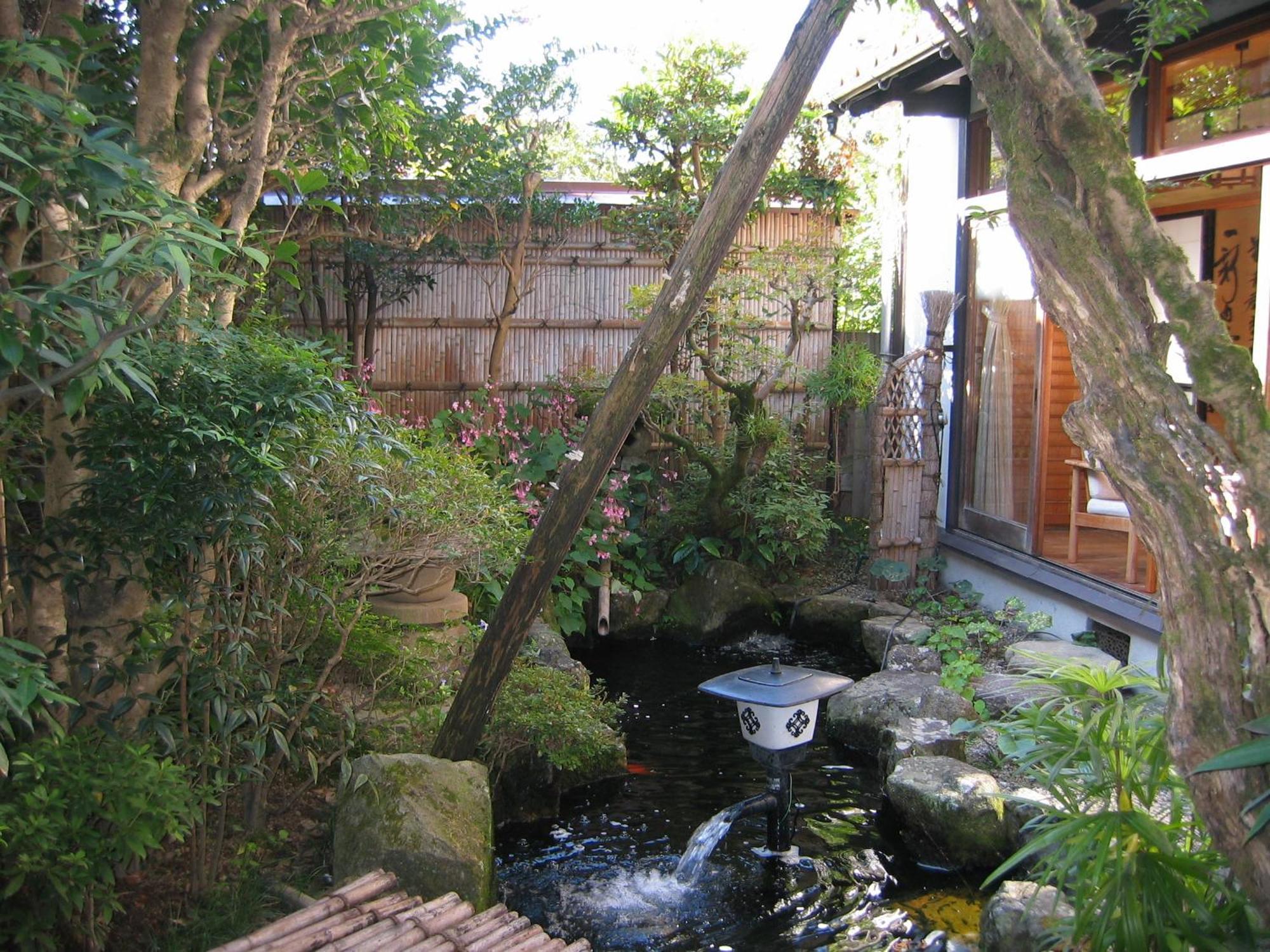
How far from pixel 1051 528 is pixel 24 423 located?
7446mm

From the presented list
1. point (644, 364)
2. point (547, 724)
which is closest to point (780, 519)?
point (547, 724)

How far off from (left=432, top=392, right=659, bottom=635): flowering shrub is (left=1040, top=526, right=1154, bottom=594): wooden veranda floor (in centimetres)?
311

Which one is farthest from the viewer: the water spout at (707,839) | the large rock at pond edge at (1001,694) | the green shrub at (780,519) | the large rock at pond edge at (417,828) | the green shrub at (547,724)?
the green shrub at (780,519)

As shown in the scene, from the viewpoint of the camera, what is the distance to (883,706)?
618cm

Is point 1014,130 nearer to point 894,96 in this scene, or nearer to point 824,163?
point 894,96

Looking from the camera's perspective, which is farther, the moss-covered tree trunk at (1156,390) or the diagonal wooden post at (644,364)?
the diagonal wooden post at (644,364)

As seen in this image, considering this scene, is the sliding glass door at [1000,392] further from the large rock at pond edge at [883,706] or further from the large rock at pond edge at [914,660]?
the large rock at pond edge at [883,706]

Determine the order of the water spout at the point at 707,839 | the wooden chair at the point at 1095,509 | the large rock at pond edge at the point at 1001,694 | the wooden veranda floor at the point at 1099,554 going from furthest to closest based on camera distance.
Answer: the wooden chair at the point at 1095,509 < the wooden veranda floor at the point at 1099,554 < the large rock at pond edge at the point at 1001,694 < the water spout at the point at 707,839

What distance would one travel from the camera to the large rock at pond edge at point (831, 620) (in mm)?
8164

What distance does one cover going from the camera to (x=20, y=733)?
10.6 feet

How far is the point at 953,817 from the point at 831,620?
362 centimetres

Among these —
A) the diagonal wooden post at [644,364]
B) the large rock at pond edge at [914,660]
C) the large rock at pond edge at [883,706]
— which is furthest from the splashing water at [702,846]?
the large rock at pond edge at [914,660]

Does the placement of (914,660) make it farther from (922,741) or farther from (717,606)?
(717,606)

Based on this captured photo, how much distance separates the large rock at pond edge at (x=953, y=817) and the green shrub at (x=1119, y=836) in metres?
1.04
